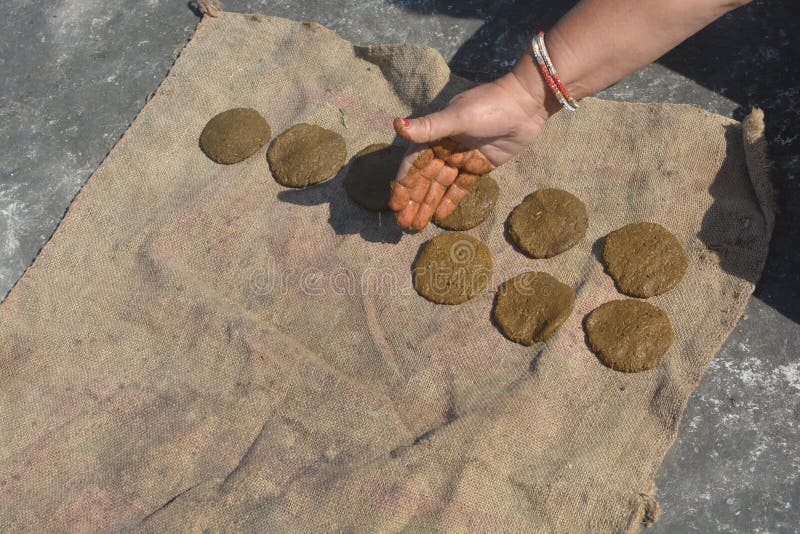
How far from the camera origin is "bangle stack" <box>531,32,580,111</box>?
A: 3205mm

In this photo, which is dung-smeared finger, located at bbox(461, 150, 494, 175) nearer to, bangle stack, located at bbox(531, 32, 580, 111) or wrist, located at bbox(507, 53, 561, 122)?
wrist, located at bbox(507, 53, 561, 122)

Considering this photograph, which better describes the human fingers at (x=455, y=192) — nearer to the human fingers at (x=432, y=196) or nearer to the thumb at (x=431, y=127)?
the human fingers at (x=432, y=196)

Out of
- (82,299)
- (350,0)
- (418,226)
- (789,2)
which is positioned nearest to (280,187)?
(418,226)

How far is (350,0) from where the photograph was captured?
4820 mm

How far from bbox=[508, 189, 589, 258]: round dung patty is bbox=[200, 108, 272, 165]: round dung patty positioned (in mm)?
1561

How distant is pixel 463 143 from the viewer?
342 centimetres

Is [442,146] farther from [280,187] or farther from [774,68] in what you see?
[774,68]

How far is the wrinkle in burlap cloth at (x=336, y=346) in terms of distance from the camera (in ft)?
10.1

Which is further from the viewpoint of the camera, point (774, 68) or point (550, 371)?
point (774, 68)

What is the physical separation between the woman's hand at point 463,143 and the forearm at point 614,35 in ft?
0.42

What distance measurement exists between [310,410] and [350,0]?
2.99 metres

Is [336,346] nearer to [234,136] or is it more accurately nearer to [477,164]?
[477,164]

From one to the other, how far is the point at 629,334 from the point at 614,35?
4.52 ft

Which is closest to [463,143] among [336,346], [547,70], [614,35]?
[547,70]
